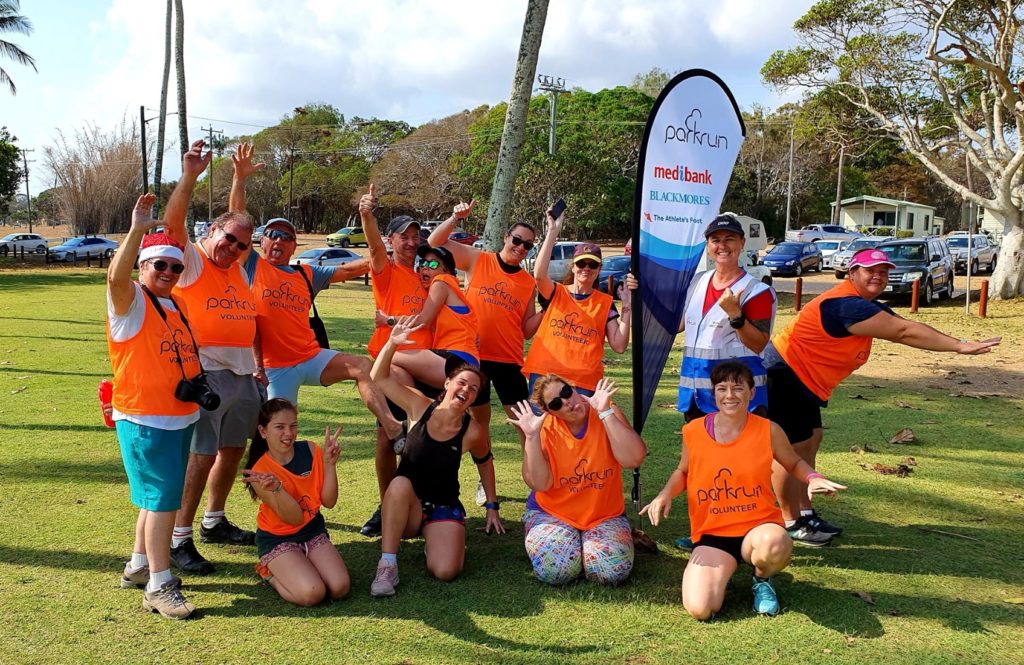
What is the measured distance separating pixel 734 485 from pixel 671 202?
6.56 feet

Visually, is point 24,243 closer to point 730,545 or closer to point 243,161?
point 243,161

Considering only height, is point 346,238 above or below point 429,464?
above

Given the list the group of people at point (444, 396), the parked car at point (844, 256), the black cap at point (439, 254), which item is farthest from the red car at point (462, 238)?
the parked car at point (844, 256)

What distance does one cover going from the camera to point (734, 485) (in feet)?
13.6

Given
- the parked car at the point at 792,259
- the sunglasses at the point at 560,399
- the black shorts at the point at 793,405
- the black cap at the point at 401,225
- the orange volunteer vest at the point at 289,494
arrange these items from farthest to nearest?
the parked car at the point at 792,259 < the black cap at the point at 401,225 < the black shorts at the point at 793,405 < the sunglasses at the point at 560,399 < the orange volunteer vest at the point at 289,494

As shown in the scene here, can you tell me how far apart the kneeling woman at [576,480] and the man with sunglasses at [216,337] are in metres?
1.63

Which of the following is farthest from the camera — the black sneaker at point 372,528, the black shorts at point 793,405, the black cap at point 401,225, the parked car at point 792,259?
the parked car at point 792,259

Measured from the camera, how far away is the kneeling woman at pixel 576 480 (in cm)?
430

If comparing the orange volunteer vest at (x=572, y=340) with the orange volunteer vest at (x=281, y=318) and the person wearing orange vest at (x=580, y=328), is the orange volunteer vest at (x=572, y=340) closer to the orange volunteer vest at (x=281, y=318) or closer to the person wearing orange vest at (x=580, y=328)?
the person wearing orange vest at (x=580, y=328)

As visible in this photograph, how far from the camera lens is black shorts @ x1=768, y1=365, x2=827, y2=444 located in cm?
495

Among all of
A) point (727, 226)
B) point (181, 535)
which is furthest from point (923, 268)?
point (181, 535)

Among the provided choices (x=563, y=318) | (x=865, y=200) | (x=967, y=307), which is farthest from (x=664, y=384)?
(x=865, y=200)

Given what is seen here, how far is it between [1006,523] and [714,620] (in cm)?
263

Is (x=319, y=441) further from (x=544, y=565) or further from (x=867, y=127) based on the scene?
(x=867, y=127)
